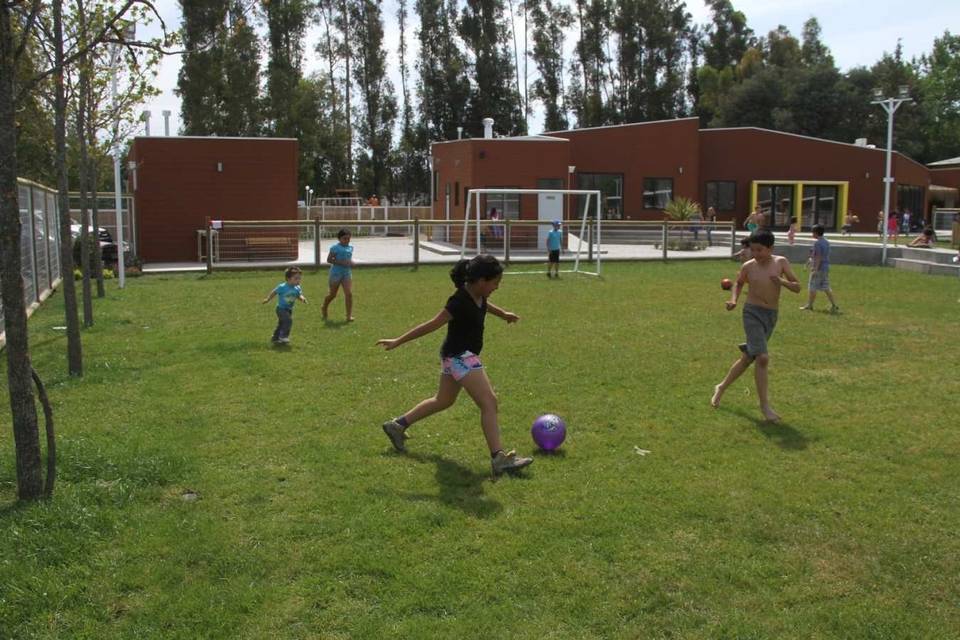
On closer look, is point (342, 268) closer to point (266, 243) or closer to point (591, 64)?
point (266, 243)

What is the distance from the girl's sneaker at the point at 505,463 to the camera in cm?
581

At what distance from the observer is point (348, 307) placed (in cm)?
1297

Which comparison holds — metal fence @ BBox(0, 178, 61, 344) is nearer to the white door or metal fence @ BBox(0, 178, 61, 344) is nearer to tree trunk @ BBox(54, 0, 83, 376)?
tree trunk @ BBox(54, 0, 83, 376)

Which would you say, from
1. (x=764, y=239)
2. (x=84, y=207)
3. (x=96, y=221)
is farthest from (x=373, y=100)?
(x=764, y=239)

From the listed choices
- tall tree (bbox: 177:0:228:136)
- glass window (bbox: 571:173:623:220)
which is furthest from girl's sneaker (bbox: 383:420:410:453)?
tall tree (bbox: 177:0:228:136)

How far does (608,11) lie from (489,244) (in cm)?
4434

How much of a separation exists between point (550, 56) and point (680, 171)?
3034 cm

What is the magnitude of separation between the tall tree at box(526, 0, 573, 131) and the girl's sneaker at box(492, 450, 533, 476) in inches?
2434

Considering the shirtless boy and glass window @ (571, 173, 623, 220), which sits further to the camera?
glass window @ (571, 173, 623, 220)

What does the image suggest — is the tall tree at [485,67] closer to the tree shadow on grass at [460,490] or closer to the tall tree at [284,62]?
the tall tree at [284,62]

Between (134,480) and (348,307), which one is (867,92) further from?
(134,480)

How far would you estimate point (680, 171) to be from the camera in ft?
125

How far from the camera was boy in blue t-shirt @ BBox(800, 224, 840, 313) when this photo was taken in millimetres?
14594

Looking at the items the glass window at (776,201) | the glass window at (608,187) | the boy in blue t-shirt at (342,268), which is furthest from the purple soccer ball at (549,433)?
the glass window at (776,201)
